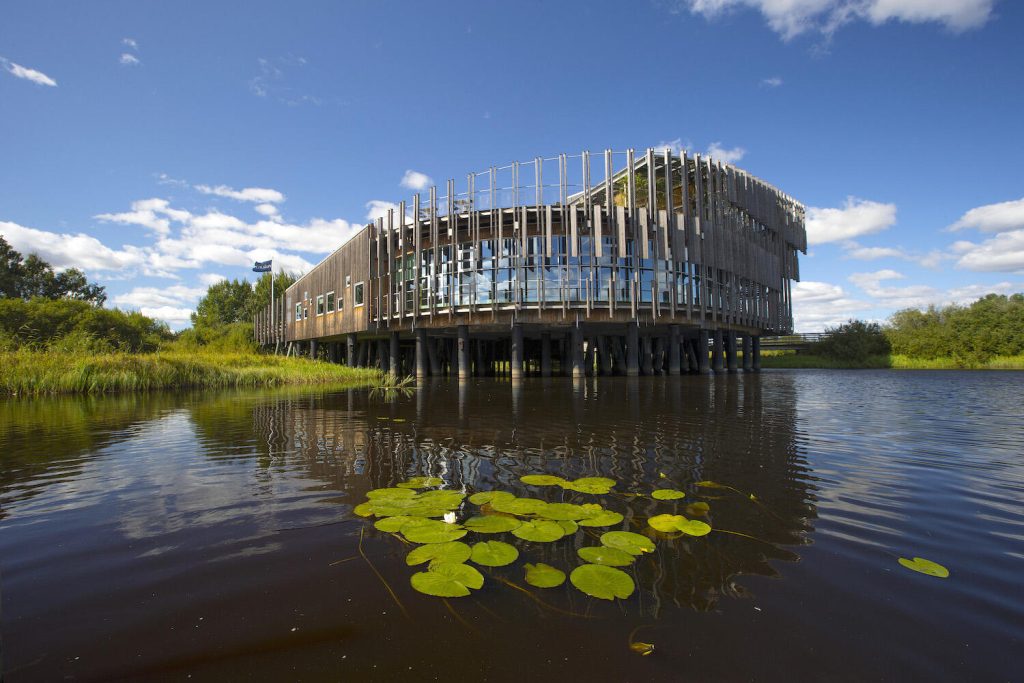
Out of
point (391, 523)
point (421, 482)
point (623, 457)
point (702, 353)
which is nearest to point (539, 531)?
point (391, 523)

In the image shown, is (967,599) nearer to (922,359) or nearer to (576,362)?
(576,362)

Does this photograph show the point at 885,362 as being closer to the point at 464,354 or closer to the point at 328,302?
the point at 464,354

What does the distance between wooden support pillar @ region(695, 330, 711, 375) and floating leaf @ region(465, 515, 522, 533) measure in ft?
96.8

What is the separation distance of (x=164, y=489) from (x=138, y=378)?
59.9ft

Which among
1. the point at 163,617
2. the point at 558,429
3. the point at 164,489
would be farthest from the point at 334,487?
the point at 558,429

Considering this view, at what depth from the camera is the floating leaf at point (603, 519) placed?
12.0 ft

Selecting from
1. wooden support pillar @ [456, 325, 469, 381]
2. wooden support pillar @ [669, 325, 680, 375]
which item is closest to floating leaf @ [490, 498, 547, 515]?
wooden support pillar @ [456, 325, 469, 381]

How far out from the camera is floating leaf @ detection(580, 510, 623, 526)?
365cm

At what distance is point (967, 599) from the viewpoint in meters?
2.57

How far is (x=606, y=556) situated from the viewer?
305cm

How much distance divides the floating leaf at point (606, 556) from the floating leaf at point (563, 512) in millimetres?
585

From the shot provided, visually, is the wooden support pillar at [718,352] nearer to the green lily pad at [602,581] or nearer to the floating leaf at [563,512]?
the floating leaf at [563,512]

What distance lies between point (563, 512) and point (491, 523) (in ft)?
2.09

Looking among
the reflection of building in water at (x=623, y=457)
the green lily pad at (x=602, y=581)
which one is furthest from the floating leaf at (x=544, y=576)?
the reflection of building in water at (x=623, y=457)
